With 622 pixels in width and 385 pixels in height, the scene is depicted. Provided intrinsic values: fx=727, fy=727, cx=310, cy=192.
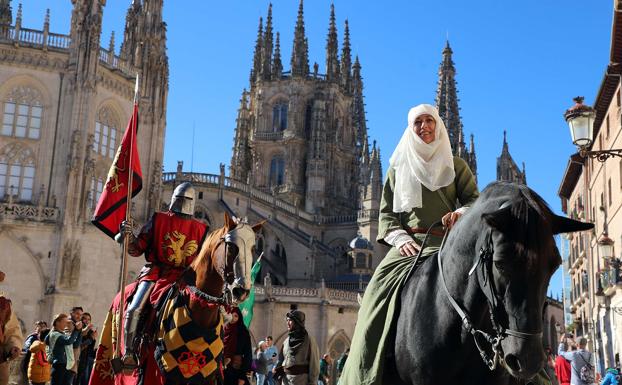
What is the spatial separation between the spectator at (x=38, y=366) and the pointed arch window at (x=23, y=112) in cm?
2130

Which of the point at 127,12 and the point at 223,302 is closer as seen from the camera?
the point at 223,302

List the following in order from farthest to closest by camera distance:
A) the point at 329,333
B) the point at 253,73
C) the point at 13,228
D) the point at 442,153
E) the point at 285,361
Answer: the point at 253,73, the point at 329,333, the point at 13,228, the point at 285,361, the point at 442,153

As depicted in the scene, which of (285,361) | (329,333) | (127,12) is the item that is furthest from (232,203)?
(285,361)

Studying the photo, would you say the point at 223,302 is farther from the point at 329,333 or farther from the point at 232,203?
the point at 232,203

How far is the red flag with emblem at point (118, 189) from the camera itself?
7.46 meters

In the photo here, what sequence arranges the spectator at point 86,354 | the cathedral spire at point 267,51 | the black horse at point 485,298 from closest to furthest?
the black horse at point 485,298 < the spectator at point 86,354 < the cathedral spire at point 267,51

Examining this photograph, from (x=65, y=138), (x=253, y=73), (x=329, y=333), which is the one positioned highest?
(x=253, y=73)

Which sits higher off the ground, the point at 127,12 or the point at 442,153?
the point at 127,12

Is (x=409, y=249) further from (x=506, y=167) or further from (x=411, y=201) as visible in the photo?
(x=506, y=167)

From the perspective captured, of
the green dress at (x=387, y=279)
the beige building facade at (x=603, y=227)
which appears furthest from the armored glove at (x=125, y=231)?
the beige building facade at (x=603, y=227)

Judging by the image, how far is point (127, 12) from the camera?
117 feet

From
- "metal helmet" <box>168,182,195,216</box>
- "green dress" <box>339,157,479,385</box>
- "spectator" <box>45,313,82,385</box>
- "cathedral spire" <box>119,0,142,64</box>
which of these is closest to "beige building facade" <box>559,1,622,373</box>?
"spectator" <box>45,313,82,385</box>

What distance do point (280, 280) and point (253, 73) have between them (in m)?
24.7

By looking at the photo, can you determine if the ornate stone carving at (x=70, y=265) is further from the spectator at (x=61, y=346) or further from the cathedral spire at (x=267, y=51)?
the cathedral spire at (x=267, y=51)
